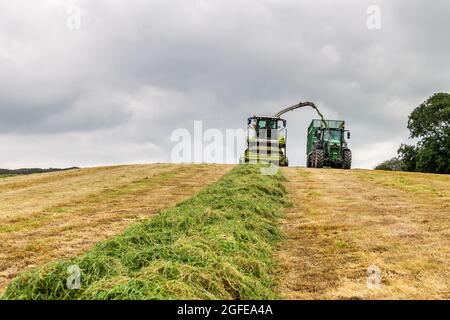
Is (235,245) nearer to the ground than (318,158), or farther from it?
nearer to the ground

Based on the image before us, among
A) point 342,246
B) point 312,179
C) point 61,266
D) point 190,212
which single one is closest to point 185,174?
point 312,179

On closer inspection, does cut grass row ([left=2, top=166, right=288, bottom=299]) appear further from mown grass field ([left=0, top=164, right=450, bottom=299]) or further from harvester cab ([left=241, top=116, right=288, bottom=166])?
harvester cab ([left=241, top=116, right=288, bottom=166])

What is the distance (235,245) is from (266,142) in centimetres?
2310

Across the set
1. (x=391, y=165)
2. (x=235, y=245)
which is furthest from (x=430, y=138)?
(x=235, y=245)

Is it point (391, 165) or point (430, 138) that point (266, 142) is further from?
point (391, 165)

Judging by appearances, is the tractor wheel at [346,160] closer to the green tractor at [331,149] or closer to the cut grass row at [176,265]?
the green tractor at [331,149]

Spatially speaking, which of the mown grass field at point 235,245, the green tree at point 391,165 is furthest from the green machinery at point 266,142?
the green tree at point 391,165

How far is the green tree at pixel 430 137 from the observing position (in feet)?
147

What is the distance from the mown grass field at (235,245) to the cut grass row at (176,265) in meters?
0.02

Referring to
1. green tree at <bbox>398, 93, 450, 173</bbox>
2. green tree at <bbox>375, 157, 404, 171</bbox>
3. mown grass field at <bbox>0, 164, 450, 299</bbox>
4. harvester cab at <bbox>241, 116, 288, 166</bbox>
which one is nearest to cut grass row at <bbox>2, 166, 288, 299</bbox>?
mown grass field at <bbox>0, 164, 450, 299</bbox>

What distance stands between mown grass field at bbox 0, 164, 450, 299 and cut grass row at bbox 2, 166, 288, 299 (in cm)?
2

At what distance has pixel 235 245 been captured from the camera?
7.12m
